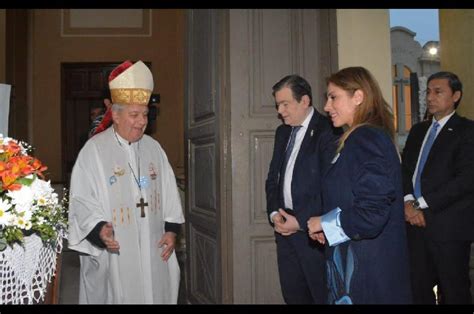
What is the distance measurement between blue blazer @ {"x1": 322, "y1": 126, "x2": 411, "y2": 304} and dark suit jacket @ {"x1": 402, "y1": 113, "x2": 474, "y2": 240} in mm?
1065

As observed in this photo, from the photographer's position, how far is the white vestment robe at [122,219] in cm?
271

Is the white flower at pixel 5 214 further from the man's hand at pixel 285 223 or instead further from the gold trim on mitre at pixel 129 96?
the man's hand at pixel 285 223

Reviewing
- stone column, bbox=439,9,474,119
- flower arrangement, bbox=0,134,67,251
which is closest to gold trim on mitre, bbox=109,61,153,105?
flower arrangement, bbox=0,134,67,251

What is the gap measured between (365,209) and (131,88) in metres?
1.44

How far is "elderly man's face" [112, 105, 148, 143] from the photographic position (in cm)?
277

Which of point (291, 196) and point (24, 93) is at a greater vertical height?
point (24, 93)

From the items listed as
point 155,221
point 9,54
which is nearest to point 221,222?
point 155,221

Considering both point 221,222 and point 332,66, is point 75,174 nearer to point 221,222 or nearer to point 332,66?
point 221,222

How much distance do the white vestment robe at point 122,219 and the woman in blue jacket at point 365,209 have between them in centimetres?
105

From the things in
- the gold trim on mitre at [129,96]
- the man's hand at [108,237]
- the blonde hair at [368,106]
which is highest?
the gold trim on mitre at [129,96]

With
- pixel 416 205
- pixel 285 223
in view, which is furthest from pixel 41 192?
pixel 416 205

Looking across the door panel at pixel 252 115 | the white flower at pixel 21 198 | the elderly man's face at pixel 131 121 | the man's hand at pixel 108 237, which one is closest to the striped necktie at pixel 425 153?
the door panel at pixel 252 115

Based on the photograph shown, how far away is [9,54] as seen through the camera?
763 centimetres
